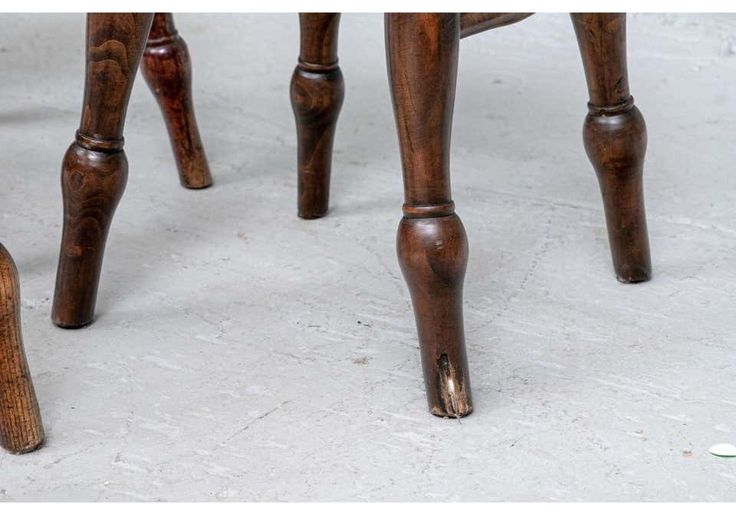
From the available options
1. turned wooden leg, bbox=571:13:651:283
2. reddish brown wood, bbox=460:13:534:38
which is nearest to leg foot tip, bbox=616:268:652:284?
turned wooden leg, bbox=571:13:651:283

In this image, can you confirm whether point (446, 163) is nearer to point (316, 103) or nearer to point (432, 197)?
point (432, 197)

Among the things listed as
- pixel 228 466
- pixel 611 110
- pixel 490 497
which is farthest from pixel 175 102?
pixel 490 497

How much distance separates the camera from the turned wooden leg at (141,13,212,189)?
1726mm

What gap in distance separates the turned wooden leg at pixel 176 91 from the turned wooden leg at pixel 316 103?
203 millimetres

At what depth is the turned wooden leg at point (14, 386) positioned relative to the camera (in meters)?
1.08

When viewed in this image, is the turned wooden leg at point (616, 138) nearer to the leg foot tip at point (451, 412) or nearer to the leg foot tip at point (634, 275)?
the leg foot tip at point (634, 275)

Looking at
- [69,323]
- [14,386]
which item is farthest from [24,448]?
[69,323]

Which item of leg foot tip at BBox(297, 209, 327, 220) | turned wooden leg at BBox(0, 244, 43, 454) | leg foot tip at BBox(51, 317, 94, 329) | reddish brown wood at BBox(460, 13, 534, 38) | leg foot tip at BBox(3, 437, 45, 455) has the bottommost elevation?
leg foot tip at BBox(297, 209, 327, 220)

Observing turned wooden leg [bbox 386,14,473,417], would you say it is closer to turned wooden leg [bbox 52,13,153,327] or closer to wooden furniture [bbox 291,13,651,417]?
wooden furniture [bbox 291,13,651,417]

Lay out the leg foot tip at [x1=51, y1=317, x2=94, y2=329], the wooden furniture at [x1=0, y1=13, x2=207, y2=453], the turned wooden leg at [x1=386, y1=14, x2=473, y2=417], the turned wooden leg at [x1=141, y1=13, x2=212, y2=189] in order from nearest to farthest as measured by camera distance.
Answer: the turned wooden leg at [x1=386, y1=14, x2=473, y2=417]
the wooden furniture at [x1=0, y1=13, x2=207, y2=453]
the leg foot tip at [x1=51, y1=317, x2=94, y2=329]
the turned wooden leg at [x1=141, y1=13, x2=212, y2=189]

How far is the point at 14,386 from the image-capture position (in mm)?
1096

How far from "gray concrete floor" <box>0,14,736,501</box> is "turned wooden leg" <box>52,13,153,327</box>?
5 centimetres

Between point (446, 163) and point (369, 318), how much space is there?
12.8 inches
